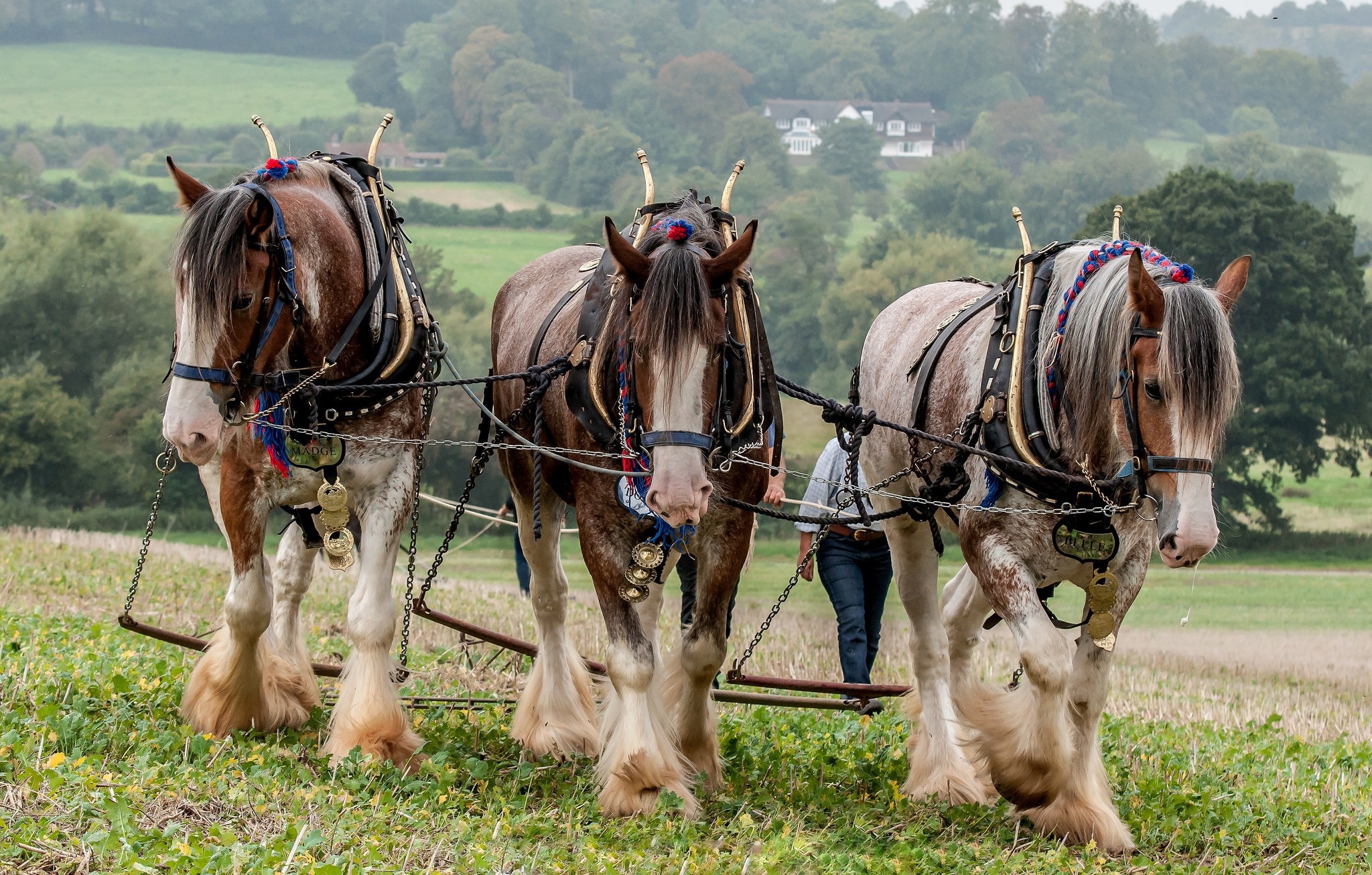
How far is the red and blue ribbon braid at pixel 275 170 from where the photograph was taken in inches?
206

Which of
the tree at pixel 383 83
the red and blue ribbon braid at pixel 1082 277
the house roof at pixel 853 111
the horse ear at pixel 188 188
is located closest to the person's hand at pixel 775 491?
the red and blue ribbon braid at pixel 1082 277

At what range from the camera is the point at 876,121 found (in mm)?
100500

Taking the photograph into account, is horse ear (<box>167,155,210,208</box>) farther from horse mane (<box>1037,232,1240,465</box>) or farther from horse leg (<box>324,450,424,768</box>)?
horse mane (<box>1037,232,1240,465</box>)

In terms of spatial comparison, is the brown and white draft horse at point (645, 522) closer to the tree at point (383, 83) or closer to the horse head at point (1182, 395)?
the horse head at point (1182, 395)

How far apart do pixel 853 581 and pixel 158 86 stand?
89102mm

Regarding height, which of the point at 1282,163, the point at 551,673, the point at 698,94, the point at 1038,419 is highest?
the point at 698,94

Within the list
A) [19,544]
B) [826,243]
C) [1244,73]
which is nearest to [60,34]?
[826,243]

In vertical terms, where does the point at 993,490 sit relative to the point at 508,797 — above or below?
above

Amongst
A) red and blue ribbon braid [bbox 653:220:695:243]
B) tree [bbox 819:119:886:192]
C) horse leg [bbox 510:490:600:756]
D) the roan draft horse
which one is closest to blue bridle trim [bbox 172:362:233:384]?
red and blue ribbon braid [bbox 653:220:695:243]

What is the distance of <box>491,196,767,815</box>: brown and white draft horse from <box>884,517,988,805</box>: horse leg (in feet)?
3.04

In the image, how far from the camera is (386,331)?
5.24 meters

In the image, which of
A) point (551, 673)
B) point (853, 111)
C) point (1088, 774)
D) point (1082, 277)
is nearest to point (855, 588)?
point (551, 673)

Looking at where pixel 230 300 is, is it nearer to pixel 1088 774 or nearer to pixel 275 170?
pixel 275 170

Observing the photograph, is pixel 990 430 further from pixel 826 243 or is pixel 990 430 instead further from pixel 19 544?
pixel 826 243
